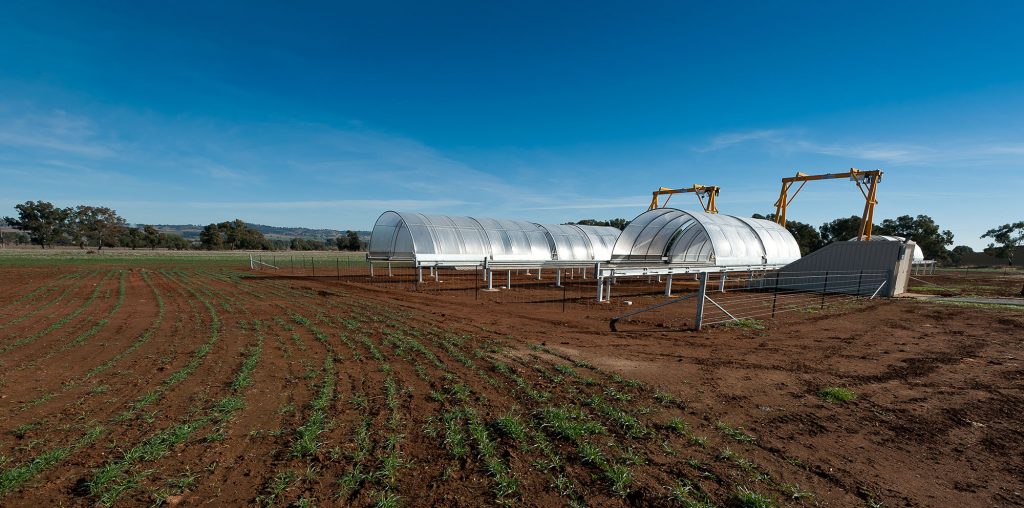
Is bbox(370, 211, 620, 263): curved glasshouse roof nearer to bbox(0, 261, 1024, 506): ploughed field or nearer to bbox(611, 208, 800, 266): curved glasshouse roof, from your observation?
bbox(611, 208, 800, 266): curved glasshouse roof

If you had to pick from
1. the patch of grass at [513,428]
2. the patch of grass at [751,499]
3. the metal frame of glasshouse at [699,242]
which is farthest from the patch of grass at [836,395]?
the metal frame of glasshouse at [699,242]

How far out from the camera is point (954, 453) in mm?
4430

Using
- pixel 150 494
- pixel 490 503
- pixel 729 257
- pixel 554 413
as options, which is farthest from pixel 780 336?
pixel 729 257

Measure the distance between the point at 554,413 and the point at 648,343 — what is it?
513 cm

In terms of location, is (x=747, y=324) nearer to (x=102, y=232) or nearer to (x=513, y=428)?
(x=513, y=428)

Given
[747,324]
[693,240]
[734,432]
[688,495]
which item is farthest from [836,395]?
[693,240]

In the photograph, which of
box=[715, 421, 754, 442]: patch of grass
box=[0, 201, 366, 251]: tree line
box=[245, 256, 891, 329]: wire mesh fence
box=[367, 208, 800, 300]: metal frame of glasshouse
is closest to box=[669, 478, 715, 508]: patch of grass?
box=[715, 421, 754, 442]: patch of grass

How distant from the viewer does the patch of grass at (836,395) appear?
Result: 591 cm

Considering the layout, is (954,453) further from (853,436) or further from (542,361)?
(542,361)

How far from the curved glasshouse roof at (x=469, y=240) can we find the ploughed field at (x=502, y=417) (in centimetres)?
1538

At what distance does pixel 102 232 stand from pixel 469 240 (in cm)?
10140

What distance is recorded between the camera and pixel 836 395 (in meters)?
6.01

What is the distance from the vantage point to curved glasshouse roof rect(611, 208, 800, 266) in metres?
24.3

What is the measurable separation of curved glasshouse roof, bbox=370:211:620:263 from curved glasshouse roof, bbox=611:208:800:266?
14.0ft
